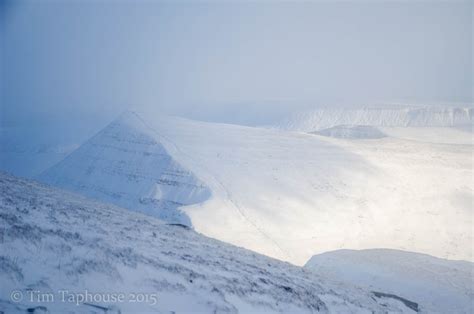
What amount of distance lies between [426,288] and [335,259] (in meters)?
5.80

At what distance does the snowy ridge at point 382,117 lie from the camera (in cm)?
9638

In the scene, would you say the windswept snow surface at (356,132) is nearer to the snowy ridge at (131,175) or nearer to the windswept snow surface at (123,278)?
the snowy ridge at (131,175)

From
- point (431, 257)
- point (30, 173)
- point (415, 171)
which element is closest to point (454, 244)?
point (431, 257)

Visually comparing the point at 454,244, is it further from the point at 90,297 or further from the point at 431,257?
the point at 90,297

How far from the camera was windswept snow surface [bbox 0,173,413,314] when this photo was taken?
5.36 m

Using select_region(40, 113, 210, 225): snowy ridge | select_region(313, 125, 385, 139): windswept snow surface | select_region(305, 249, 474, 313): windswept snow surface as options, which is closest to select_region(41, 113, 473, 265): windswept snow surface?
select_region(40, 113, 210, 225): snowy ridge

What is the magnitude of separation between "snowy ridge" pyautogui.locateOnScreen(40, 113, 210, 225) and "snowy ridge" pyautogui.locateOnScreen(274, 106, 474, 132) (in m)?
78.4

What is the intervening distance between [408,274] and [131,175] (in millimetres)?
25927

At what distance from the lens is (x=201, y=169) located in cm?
3278

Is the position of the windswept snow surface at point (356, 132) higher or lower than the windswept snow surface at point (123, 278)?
lower

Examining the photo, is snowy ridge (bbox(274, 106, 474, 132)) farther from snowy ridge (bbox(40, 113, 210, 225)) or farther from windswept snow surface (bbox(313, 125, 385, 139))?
snowy ridge (bbox(40, 113, 210, 225))

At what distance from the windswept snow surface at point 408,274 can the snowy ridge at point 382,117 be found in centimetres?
8318

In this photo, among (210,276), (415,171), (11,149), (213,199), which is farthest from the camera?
(11,149)

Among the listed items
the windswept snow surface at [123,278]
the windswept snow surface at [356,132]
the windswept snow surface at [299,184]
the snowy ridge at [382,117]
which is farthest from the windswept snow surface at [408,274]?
the snowy ridge at [382,117]
